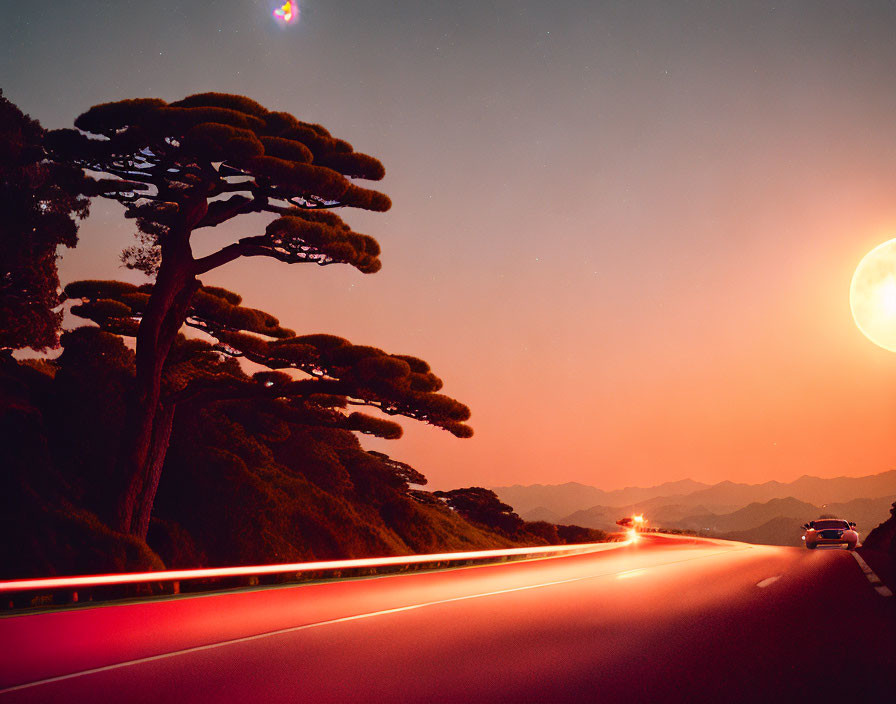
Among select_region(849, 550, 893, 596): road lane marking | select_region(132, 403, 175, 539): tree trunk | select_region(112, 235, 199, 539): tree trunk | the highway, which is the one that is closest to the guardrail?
the highway

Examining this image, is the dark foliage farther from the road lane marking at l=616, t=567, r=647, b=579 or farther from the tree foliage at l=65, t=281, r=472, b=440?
the road lane marking at l=616, t=567, r=647, b=579

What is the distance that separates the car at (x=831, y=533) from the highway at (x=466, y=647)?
23613 mm

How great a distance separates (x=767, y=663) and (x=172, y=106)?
19867mm

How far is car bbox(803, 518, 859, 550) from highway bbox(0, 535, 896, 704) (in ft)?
77.5

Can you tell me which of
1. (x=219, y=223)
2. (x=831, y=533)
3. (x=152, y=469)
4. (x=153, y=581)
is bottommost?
(x=831, y=533)

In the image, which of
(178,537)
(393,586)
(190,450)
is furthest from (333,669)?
(190,450)

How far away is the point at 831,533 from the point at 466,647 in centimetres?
3369

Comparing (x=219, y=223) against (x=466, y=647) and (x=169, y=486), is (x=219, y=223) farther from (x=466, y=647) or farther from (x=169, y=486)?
(x=466, y=647)

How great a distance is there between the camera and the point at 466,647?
371 inches

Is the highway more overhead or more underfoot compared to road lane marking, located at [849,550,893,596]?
more overhead

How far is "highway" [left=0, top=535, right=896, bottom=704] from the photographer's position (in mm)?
7125

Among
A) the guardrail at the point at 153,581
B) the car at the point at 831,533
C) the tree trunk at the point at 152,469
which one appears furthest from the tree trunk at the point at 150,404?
the car at the point at 831,533

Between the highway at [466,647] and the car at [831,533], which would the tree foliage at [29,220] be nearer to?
the highway at [466,647]

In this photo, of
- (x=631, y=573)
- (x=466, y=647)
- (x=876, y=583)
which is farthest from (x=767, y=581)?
(x=466, y=647)
